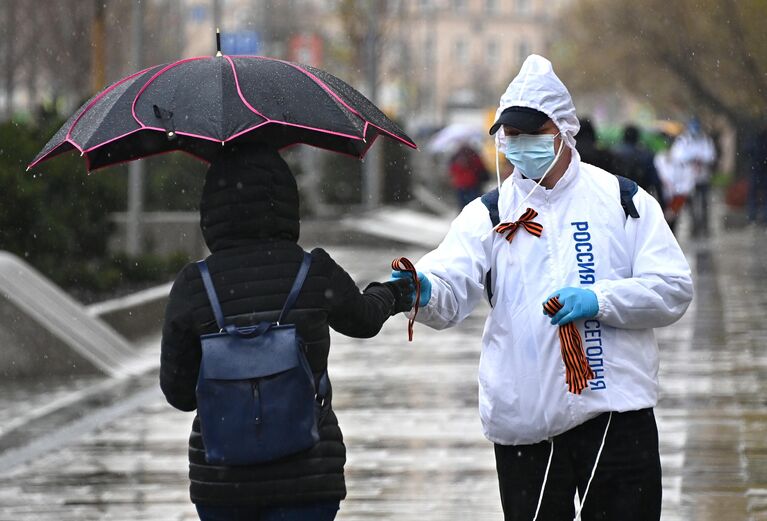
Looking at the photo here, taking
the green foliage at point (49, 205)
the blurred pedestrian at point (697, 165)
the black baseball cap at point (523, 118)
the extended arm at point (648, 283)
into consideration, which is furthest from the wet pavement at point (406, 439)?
the blurred pedestrian at point (697, 165)

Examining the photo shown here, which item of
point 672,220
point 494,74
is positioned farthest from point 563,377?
point 494,74

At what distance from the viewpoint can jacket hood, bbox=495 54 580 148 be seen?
479 cm

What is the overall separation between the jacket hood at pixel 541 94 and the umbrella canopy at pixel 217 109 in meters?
0.37

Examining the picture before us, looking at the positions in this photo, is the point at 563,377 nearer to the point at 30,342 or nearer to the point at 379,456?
the point at 379,456

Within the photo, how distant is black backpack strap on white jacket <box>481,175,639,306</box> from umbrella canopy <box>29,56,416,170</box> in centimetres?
31

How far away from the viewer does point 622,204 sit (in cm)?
481

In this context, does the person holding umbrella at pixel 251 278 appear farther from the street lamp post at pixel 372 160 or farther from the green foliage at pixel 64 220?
the street lamp post at pixel 372 160

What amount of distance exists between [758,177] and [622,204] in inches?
968

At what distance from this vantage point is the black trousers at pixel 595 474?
4680mm

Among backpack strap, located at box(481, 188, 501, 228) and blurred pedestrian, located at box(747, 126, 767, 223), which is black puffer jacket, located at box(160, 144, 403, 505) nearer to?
backpack strap, located at box(481, 188, 501, 228)

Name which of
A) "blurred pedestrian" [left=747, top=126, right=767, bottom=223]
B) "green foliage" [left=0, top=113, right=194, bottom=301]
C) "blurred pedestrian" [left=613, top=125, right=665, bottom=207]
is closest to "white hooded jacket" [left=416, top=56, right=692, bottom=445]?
"blurred pedestrian" [left=613, top=125, right=665, bottom=207]

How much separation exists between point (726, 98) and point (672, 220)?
17.0 meters

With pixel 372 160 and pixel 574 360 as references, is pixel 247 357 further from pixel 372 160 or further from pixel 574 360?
pixel 372 160

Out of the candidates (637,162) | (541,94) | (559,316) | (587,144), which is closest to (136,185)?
(637,162)
